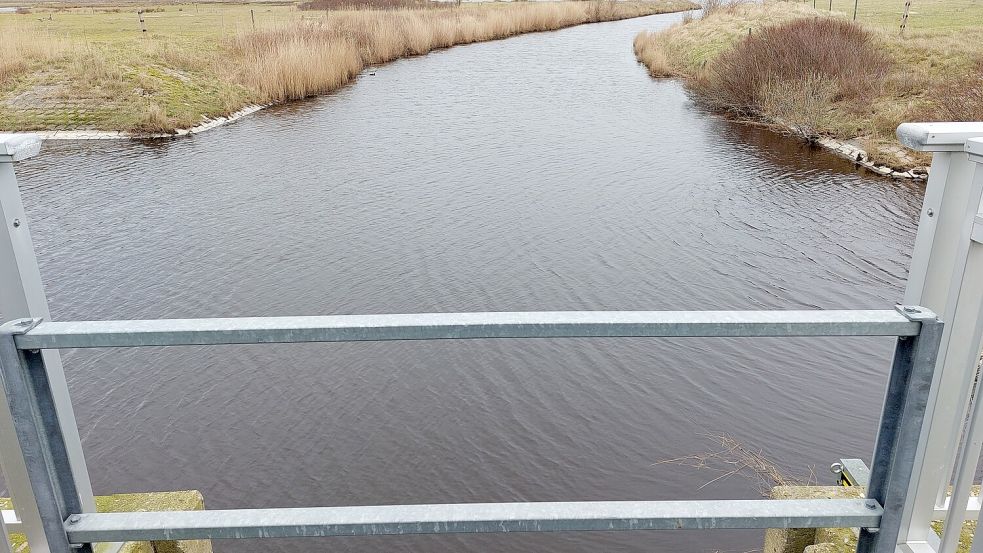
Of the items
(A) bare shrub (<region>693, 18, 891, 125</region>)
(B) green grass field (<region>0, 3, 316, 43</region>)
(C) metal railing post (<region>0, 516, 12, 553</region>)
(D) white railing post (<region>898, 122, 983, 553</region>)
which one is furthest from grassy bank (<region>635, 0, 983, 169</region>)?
(B) green grass field (<region>0, 3, 316, 43</region>)

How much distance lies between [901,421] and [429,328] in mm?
1027

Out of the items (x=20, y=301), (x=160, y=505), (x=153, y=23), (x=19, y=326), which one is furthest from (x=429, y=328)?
(x=153, y=23)

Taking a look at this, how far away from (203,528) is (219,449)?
5108mm

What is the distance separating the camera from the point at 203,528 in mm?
1613

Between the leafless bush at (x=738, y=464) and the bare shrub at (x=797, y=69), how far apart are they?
13.2m

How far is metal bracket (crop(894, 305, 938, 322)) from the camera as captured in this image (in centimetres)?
145

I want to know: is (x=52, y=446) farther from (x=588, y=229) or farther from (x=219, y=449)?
(x=588, y=229)

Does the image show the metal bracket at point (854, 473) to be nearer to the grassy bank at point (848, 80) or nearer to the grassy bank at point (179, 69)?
the grassy bank at point (848, 80)

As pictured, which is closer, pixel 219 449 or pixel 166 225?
pixel 219 449

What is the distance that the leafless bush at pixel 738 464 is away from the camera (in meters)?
5.85

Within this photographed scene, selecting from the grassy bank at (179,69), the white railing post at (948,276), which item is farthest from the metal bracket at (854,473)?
the grassy bank at (179,69)

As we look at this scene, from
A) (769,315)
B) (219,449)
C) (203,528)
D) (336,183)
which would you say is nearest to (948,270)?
(769,315)

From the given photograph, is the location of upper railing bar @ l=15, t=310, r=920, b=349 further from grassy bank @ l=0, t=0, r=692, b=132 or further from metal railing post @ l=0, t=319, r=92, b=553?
grassy bank @ l=0, t=0, r=692, b=132

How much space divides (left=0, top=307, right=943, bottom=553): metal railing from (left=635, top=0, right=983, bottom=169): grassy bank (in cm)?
1393
